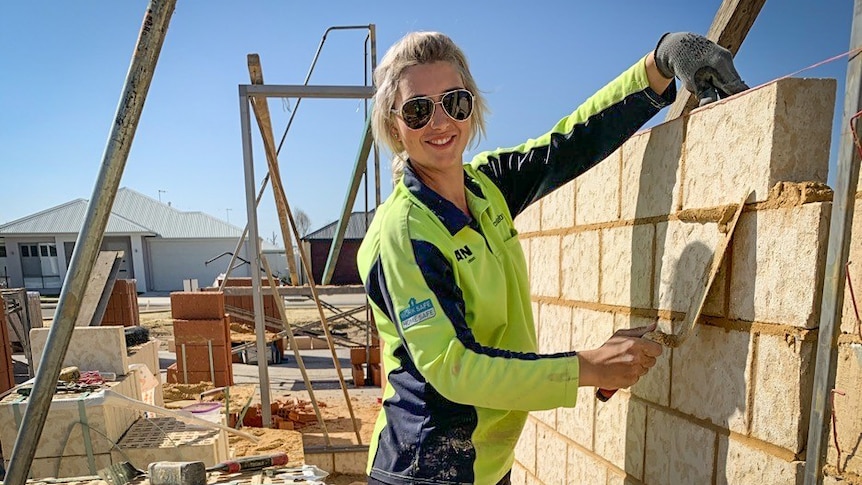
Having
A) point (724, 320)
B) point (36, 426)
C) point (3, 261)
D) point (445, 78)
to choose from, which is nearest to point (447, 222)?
point (445, 78)

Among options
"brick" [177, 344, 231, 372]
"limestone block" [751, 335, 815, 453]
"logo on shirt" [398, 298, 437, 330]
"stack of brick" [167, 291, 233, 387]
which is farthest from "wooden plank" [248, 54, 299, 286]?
"limestone block" [751, 335, 815, 453]

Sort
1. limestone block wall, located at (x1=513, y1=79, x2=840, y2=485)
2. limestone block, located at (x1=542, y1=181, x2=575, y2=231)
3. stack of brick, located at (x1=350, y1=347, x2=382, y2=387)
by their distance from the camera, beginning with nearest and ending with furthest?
limestone block wall, located at (x1=513, y1=79, x2=840, y2=485) → limestone block, located at (x1=542, y1=181, x2=575, y2=231) → stack of brick, located at (x1=350, y1=347, x2=382, y2=387)

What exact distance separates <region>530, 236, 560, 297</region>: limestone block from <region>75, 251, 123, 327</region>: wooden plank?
240 inches

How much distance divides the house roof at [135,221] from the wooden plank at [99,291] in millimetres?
22019

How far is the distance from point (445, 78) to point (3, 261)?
113 ft

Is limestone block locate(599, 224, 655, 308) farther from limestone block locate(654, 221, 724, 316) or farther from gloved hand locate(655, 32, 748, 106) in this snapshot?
gloved hand locate(655, 32, 748, 106)

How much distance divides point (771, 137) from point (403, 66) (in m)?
0.91

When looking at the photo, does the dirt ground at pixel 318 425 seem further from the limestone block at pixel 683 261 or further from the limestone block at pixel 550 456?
the limestone block at pixel 683 261

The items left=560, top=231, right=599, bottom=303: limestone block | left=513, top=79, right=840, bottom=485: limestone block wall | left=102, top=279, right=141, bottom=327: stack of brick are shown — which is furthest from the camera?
left=102, top=279, right=141, bottom=327: stack of brick

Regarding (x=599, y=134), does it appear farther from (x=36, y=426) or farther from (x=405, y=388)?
(x=36, y=426)

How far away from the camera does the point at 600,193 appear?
1825mm

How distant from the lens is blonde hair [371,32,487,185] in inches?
50.8

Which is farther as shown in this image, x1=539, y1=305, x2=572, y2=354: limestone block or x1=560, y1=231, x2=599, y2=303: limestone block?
x1=539, y1=305, x2=572, y2=354: limestone block

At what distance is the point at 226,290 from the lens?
8828 millimetres
